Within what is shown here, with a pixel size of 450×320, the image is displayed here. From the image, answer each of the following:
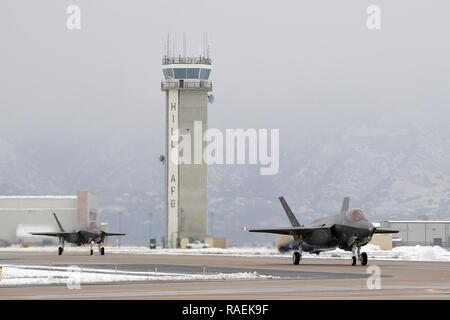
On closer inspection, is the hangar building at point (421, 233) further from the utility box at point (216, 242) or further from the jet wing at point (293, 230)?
the jet wing at point (293, 230)

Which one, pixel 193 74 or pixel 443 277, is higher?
pixel 193 74

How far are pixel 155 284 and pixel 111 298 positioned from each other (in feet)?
31.6

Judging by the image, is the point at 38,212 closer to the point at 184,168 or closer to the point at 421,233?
the point at 184,168

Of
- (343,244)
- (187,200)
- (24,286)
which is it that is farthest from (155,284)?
(187,200)

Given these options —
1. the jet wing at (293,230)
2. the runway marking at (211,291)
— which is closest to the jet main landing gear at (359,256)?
the jet wing at (293,230)

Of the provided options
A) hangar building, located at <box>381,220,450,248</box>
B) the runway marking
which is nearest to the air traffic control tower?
hangar building, located at <box>381,220,450,248</box>

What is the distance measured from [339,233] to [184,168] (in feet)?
303

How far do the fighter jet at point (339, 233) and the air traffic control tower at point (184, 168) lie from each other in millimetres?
86978

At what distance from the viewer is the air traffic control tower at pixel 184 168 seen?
529ft

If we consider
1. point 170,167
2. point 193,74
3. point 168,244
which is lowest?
point 168,244

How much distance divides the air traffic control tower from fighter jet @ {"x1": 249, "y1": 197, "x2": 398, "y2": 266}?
86978mm

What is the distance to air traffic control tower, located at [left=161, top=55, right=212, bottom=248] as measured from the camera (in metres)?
161

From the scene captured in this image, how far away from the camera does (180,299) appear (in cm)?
3619
